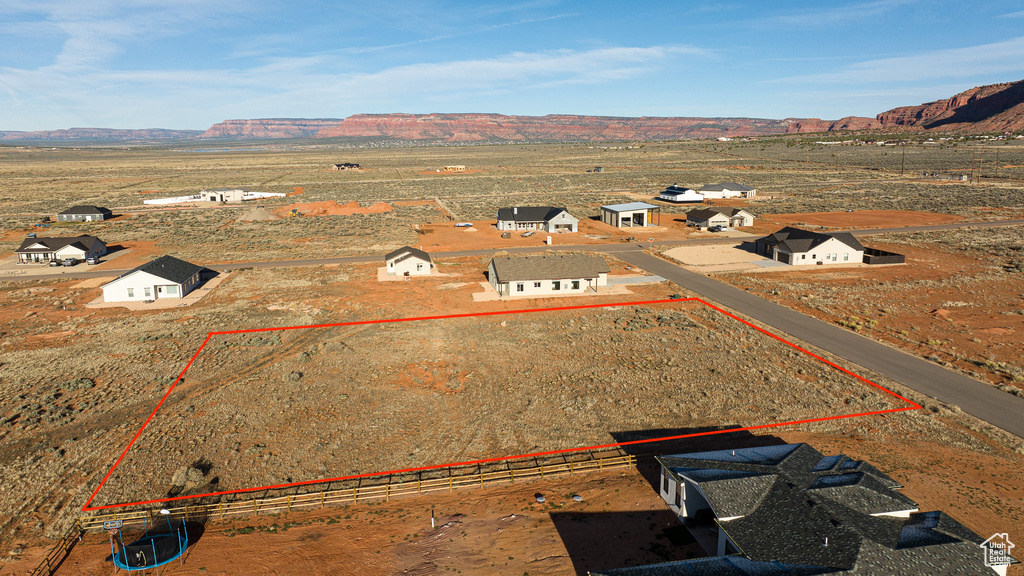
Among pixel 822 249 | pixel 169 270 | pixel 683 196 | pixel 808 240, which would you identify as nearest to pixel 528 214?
pixel 808 240

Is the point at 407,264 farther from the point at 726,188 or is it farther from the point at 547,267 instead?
the point at 726,188

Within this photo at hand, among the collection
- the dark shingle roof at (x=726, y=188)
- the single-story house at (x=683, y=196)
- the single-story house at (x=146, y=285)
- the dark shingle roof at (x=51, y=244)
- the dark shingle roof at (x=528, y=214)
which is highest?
the dark shingle roof at (x=726, y=188)

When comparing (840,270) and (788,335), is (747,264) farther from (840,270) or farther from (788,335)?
(788,335)

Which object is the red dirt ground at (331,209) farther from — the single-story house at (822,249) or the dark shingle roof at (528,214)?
the single-story house at (822,249)

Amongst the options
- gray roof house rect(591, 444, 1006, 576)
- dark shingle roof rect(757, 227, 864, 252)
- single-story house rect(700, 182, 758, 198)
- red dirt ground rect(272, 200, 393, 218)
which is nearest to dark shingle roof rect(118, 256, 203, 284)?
red dirt ground rect(272, 200, 393, 218)

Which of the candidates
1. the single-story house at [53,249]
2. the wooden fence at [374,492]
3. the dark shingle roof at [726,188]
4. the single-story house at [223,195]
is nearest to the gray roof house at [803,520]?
the wooden fence at [374,492]
